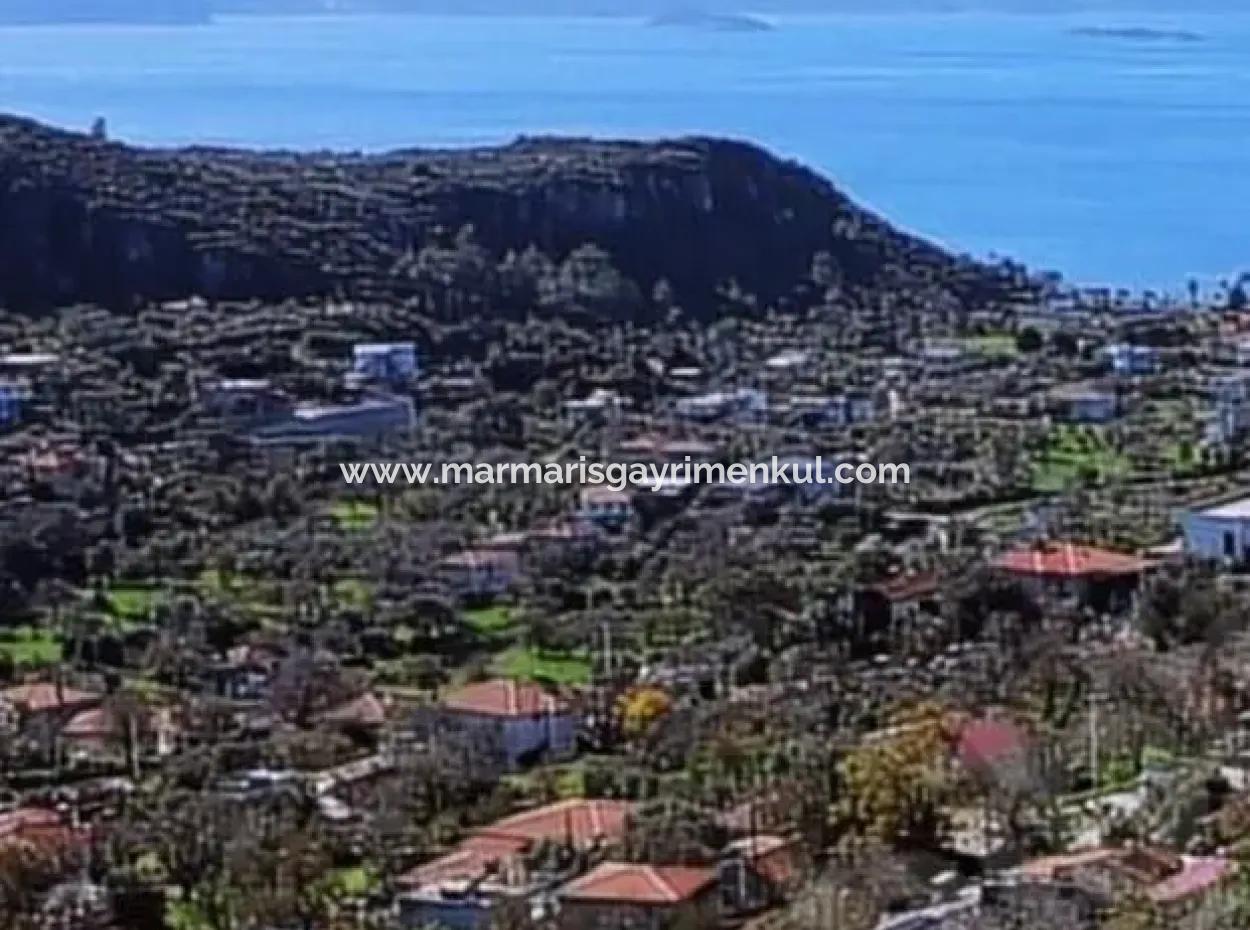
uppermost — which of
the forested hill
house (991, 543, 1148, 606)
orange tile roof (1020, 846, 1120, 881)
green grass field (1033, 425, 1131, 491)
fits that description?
the forested hill

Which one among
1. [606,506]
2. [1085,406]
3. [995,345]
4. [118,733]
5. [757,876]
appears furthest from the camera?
[995,345]

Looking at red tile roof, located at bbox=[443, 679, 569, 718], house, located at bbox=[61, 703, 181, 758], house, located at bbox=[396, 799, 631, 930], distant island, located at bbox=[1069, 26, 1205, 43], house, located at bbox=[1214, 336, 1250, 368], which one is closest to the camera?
house, located at bbox=[396, 799, 631, 930]

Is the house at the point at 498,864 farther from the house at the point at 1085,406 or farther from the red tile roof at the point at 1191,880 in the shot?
the house at the point at 1085,406

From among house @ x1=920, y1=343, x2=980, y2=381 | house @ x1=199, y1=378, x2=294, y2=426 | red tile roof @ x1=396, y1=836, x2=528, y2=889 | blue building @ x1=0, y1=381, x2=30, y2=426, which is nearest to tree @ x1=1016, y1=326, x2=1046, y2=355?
house @ x1=920, y1=343, x2=980, y2=381

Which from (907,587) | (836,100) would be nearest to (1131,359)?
(907,587)

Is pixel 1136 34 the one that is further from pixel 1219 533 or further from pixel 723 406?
pixel 1219 533

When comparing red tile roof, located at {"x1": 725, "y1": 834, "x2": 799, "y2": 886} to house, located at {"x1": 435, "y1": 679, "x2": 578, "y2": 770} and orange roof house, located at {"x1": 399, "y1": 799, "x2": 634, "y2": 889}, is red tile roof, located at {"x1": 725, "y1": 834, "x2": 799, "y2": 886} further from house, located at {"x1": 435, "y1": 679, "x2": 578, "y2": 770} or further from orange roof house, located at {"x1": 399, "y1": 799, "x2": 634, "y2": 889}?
house, located at {"x1": 435, "y1": 679, "x2": 578, "y2": 770}

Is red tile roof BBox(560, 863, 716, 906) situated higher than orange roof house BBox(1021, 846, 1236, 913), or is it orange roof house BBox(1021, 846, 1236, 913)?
orange roof house BBox(1021, 846, 1236, 913)

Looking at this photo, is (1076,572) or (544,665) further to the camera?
(1076,572)
